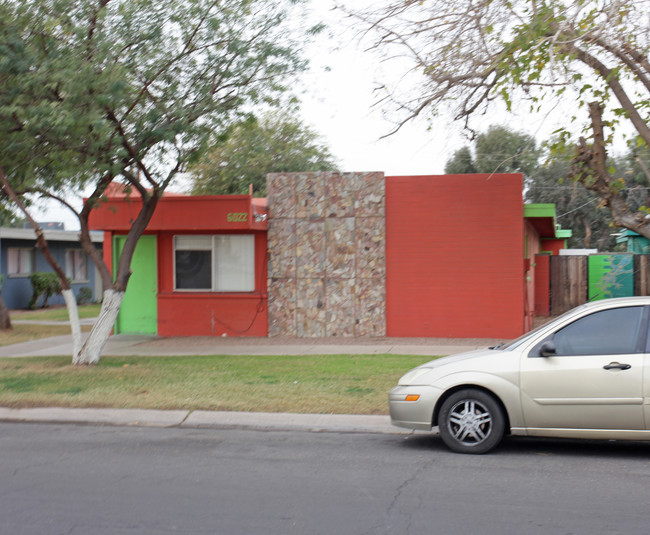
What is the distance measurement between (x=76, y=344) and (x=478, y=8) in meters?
9.02

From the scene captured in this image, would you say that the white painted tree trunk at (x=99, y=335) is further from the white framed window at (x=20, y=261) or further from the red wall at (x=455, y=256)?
the white framed window at (x=20, y=261)

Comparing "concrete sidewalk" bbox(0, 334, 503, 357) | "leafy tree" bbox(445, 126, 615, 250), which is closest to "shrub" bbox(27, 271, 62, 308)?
"concrete sidewalk" bbox(0, 334, 503, 357)

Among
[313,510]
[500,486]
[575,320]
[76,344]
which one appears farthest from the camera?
[76,344]

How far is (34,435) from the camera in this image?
27.8 feet

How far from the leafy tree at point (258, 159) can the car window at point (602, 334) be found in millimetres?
21344

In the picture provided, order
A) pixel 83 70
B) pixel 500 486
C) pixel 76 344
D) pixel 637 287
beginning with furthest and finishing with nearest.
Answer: pixel 637 287
pixel 76 344
pixel 83 70
pixel 500 486

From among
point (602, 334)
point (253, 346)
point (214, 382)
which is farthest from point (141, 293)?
point (602, 334)

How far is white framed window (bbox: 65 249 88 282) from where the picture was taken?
1245 inches

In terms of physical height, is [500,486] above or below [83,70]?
below

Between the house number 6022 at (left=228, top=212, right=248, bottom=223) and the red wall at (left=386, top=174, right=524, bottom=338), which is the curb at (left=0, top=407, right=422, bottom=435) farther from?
the red wall at (left=386, top=174, right=524, bottom=338)

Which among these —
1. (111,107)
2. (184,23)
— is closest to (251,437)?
(111,107)

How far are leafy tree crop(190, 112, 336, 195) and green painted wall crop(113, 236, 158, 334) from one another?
10.1 m

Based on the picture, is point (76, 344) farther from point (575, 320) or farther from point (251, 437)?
point (575, 320)

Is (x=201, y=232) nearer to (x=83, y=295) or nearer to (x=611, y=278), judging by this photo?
(x=611, y=278)
